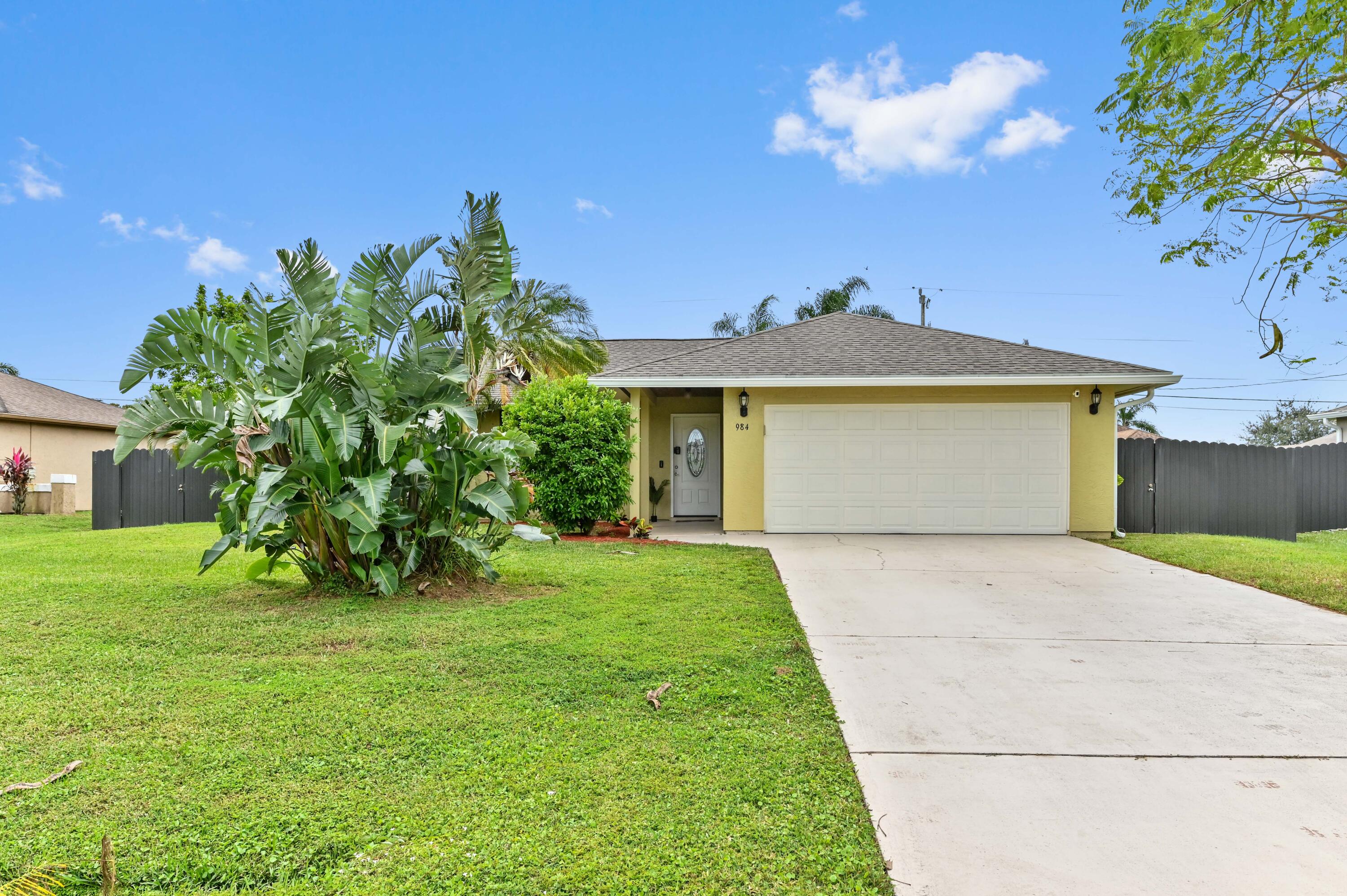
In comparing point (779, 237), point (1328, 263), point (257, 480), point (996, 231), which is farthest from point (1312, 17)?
point (779, 237)

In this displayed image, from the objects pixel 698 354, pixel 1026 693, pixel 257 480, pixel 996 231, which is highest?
pixel 996 231

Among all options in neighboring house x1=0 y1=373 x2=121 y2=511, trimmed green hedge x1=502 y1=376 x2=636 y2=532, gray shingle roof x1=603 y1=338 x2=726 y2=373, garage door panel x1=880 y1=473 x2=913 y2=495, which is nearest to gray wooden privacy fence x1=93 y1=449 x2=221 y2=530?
neighboring house x1=0 y1=373 x2=121 y2=511

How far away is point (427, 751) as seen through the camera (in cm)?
286

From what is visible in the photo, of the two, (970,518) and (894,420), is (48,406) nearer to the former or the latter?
(894,420)

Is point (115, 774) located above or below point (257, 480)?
below

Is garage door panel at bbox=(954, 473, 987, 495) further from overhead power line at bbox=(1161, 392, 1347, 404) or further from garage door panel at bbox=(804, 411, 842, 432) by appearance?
overhead power line at bbox=(1161, 392, 1347, 404)

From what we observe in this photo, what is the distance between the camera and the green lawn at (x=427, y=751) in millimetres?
2072

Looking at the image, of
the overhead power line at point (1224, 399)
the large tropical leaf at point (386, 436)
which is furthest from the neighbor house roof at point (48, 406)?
the overhead power line at point (1224, 399)

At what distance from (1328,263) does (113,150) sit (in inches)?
918

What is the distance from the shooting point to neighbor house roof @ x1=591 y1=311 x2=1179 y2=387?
10.6 meters

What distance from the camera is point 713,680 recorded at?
376cm

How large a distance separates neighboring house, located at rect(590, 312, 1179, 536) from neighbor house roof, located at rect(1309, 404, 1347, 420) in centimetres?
1467

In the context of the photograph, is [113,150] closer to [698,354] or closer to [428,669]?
[698,354]

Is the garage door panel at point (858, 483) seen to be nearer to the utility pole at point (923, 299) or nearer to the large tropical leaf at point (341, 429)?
the large tropical leaf at point (341, 429)
